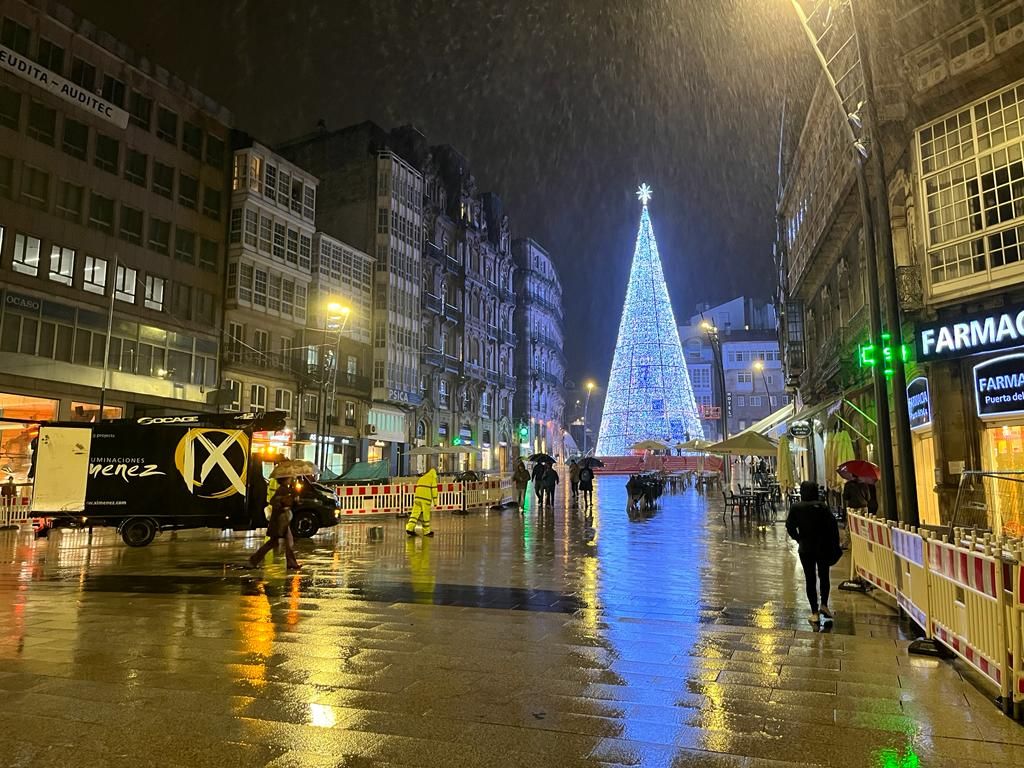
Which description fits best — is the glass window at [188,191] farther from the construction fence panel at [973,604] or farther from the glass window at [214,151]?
the construction fence panel at [973,604]

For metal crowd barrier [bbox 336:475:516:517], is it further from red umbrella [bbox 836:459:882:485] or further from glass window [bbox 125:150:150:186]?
glass window [bbox 125:150:150:186]

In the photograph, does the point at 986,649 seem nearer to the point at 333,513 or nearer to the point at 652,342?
the point at 333,513

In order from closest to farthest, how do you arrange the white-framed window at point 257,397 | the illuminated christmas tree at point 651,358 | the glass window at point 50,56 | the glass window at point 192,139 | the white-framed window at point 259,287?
the glass window at point 50,56 < the glass window at point 192,139 < the white-framed window at point 257,397 < the white-framed window at point 259,287 < the illuminated christmas tree at point 651,358

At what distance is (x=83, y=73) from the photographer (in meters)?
29.5

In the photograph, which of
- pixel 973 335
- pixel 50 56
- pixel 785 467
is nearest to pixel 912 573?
pixel 973 335

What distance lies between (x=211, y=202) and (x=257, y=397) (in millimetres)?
10247

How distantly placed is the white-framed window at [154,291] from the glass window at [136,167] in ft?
14.2

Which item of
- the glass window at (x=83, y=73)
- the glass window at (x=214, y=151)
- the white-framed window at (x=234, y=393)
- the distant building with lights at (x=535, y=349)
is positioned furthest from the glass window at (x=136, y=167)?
the distant building with lights at (x=535, y=349)

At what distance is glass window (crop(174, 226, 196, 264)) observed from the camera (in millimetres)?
33569

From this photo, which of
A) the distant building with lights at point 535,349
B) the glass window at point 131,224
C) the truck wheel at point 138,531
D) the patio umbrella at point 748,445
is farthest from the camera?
the distant building with lights at point 535,349

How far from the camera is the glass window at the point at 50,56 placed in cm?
2773

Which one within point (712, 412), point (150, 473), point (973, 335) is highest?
point (712, 412)

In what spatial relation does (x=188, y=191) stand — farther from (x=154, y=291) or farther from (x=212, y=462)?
(x=212, y=462)

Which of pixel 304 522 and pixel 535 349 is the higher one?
pixel 535 349
